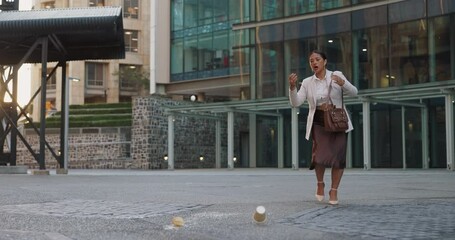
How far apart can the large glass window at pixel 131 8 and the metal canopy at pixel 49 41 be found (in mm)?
54101

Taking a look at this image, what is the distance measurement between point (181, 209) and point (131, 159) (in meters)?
29.8

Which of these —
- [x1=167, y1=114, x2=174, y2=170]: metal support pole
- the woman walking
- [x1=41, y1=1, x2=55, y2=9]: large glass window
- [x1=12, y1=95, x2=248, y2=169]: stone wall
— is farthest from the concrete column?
[x1=41, y1=1, x2=55, y2=9]: large glass window

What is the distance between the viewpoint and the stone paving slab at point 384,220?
527cm

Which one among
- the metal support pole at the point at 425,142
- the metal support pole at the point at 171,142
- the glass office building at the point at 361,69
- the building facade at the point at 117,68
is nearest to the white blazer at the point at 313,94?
the glass office building at the point at 361,69

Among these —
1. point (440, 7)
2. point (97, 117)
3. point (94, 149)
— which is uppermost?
point (440, 7)

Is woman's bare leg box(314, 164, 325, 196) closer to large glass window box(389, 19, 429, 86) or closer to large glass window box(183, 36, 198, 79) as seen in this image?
large glass window box(389, 19, 429, 86)

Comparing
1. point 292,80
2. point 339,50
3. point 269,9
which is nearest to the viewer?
point 292,80

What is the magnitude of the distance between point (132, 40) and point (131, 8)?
3.83 m

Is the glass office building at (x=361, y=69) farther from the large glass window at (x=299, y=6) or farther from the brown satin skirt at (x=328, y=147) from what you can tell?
the brown satin skirt at (x=328, y=147)

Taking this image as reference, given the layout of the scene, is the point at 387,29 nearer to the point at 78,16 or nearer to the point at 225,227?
the point at 78,16

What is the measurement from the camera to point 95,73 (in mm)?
75188

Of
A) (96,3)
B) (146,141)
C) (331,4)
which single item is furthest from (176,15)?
(96,3)

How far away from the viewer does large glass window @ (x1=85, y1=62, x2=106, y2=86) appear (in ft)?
245

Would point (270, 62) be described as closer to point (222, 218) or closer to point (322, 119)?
point (322, 119)
